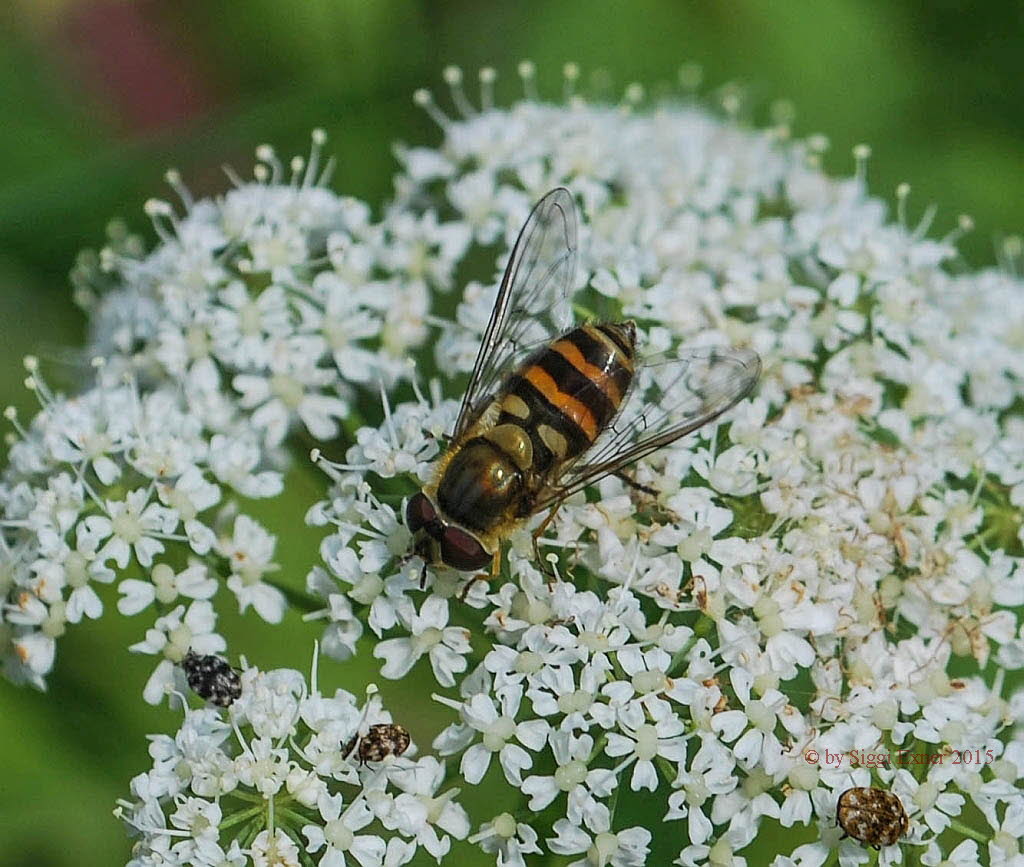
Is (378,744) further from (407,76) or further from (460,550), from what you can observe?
(407,76)

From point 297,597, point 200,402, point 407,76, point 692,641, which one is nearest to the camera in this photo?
point 692,641

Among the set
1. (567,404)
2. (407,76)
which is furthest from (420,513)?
(407,76)

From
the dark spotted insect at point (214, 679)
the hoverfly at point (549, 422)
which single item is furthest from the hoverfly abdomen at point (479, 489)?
the dark spotted insect at point (214, 679)

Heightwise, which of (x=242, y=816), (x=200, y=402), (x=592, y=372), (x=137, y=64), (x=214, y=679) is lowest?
(x=242, y=816)

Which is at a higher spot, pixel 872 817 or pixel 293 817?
pixel 872 817

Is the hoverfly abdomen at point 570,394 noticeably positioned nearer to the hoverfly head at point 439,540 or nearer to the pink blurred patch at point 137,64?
the hoverfly head at point 439,540

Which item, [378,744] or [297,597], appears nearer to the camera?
[378,744]

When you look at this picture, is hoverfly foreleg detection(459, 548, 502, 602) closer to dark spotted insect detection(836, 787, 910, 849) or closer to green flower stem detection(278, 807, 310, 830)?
green flower stem detection(278, 807, 310, 830)
